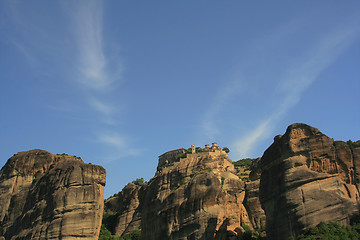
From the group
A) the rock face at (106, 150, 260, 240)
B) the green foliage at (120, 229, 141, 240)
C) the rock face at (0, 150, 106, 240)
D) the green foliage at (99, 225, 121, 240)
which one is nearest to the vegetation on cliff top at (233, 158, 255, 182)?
the rock face at (106, 150, 260, 240)

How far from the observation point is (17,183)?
9281cm

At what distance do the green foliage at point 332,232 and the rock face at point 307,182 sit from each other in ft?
2.83

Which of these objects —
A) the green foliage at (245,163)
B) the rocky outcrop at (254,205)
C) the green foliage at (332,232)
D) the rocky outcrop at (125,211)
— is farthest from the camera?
the green foliage at (245,163)

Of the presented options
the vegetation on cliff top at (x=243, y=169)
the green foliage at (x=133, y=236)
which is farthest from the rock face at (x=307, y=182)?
the green foliage at (x=133, y=236)

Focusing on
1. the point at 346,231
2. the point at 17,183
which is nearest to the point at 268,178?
the point at 346,231

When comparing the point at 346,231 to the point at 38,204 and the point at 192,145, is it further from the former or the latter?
the point at 192,145

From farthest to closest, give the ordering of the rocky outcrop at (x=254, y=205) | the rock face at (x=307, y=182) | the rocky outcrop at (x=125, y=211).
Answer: the rocky outcrop at (x=125, y=211) → the rocky outcrop at (x=254, y=205) → the rock face at (x=307, y=182)

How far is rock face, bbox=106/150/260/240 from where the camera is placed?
77.2 meters

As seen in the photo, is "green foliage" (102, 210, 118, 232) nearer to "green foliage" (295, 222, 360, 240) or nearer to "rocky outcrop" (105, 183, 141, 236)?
"rocky outcrop" (105, 183, 141, 236)

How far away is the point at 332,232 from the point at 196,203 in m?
29.7

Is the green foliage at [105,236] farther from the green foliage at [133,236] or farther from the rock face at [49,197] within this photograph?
the rock face at [49,197]

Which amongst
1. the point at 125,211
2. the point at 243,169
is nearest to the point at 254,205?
the point at 243,169

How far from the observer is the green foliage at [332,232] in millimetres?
53062

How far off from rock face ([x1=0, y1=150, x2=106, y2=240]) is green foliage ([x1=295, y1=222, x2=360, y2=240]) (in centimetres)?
3718
